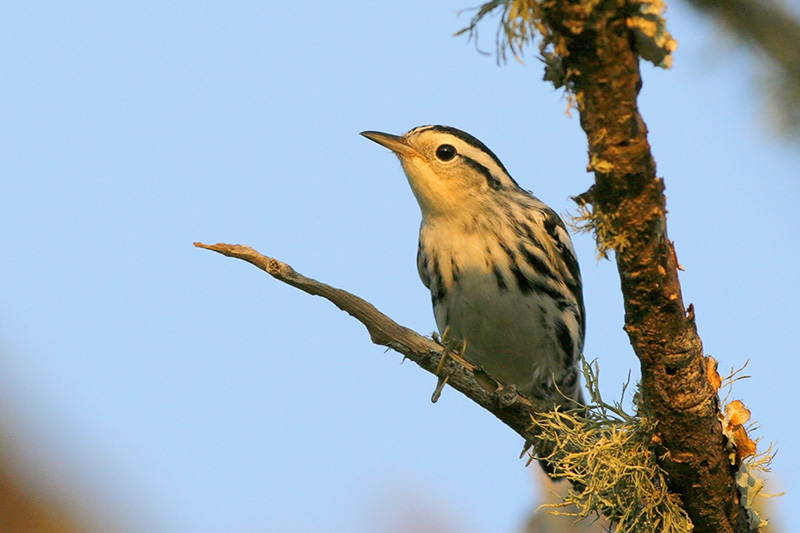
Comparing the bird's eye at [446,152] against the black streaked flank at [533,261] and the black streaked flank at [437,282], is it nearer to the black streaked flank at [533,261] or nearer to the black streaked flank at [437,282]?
the black streaked flank at [437,282]

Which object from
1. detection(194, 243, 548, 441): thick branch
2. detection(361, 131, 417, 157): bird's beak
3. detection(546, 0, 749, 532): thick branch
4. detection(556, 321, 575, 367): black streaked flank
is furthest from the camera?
detection(361, 131, 417, 157): bird's beak

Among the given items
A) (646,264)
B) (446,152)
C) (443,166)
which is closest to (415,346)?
(646,264)

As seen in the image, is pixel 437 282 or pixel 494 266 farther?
pixel 437 282

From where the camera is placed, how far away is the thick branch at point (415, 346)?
4246 millimetres

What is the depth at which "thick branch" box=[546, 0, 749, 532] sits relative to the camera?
128 inches

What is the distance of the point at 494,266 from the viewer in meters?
7.07

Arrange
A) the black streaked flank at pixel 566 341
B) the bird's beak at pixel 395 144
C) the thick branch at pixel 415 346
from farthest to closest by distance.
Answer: the bird's beak at pixel 395 144
the black streaked flank at pixel 566 341
the thick branch at pixel 415 346

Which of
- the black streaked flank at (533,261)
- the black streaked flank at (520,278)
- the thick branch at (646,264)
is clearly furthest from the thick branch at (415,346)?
the black streaked flank at (533,261)

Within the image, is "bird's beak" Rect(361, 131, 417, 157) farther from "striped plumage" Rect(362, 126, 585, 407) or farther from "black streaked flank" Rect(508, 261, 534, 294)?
"black streaked flank" Rect(508, 261, 534, 294)

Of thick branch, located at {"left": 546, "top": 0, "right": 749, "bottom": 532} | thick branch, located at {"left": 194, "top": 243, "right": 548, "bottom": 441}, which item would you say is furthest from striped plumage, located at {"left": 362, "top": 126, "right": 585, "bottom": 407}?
thick branch, located at {"left": 546, "top": 0, "right": 749, "bottom": 532}

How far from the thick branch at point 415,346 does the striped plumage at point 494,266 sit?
206cm

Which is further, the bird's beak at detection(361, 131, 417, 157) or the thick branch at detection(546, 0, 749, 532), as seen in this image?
the bird's beak at detection(361, 131, 417, 157)

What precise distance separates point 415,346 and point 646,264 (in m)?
1.52

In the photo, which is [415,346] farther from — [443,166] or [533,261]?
[443,166]
